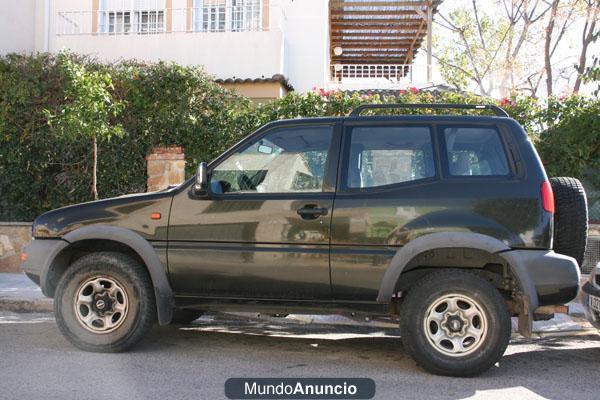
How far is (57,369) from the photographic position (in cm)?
495

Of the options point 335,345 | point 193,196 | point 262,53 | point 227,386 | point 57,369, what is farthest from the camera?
point 262,53

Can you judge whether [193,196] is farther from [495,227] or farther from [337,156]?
[495,227]

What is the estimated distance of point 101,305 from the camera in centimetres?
541

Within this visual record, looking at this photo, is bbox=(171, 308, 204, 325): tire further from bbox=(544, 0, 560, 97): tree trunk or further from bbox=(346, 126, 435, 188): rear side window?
bbox=(544, 0, 560, 97): tree trunk

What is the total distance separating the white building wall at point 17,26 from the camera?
16219mm

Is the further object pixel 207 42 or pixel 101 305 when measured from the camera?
pixel 207 42

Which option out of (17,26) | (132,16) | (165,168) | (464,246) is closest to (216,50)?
(132,16)

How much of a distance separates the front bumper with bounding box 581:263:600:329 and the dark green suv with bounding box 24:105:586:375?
79 centimetres

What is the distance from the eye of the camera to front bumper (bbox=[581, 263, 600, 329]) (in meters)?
5.50

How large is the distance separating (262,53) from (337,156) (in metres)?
10.6

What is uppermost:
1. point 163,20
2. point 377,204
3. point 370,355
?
point 163,20

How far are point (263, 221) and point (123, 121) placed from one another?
644cm

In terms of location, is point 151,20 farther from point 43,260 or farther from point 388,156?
point 388,156

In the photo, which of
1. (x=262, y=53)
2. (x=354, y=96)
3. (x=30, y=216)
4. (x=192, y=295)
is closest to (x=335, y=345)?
(x=192, y=295)
